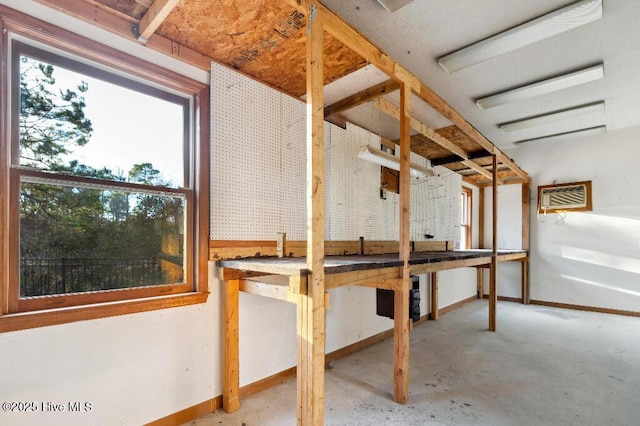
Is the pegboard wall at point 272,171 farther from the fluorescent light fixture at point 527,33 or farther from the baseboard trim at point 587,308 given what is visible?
the baseboard trim at point 587,308

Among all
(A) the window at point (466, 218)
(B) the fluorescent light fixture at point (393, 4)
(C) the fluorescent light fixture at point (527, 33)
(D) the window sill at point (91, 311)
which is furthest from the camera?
(A) the window at point (466, 218)

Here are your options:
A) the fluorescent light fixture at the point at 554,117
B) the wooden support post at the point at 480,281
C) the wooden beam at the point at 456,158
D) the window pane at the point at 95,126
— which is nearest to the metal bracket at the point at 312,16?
the window pane at the point at 95,126

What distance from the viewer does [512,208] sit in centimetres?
604

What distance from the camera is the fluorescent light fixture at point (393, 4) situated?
1883mm

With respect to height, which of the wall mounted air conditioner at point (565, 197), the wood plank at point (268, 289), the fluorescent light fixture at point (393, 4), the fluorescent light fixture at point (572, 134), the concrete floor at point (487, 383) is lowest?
the concrete floor at point (487, 383)

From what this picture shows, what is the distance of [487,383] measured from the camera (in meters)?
2.57

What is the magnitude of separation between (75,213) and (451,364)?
3337 millimetres

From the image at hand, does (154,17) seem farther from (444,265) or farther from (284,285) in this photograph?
(444,265)

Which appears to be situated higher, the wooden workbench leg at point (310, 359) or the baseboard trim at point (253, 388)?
the wooden workbench leg at point (310, 359)

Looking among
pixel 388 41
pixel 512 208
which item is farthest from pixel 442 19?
pixel 512 208

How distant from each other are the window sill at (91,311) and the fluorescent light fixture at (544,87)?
3.52 m

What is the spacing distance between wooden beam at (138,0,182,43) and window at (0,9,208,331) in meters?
0.19

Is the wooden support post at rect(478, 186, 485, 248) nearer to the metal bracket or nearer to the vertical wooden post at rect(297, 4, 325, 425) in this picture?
the vertical wooden post at rect(297, 4, 325, 425)

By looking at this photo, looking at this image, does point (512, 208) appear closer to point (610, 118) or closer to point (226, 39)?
point (610, 118)
